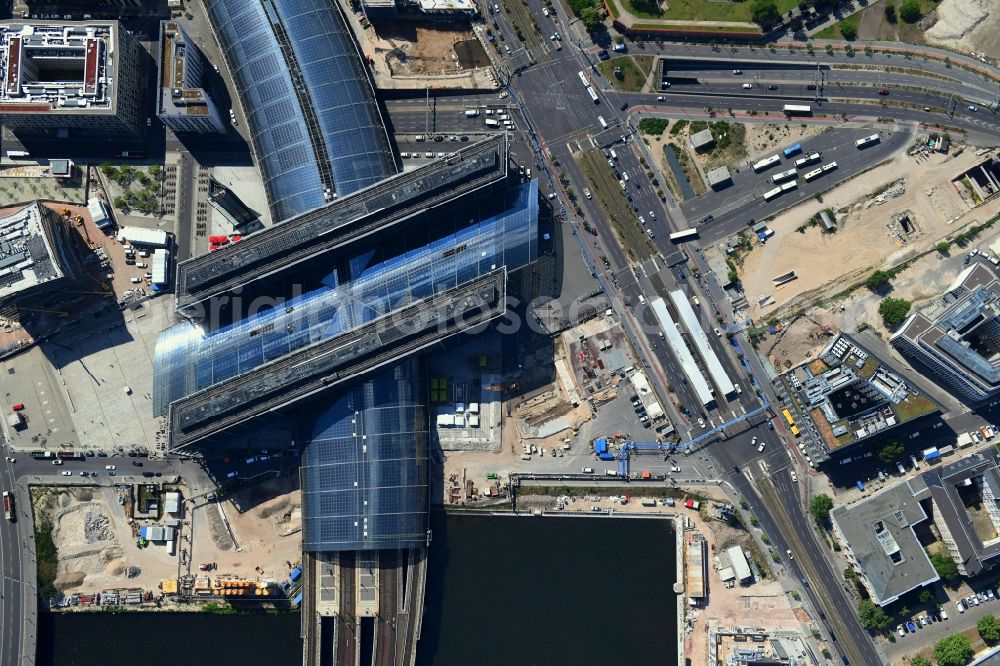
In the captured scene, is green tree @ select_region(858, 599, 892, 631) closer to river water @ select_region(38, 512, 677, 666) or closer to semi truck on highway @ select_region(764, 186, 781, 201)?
river water @ select_region(38, 512, 677, 666)

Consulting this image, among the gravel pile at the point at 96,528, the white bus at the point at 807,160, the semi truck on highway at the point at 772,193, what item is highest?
the white bus at the point at 807,160

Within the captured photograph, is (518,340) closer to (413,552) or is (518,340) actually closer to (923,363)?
(413,552)

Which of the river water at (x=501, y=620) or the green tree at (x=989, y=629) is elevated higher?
the river water at (x=501, y=620)

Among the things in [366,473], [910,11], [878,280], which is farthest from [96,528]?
[910,11]

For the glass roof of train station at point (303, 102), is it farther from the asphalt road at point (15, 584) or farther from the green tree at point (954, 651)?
the green tree at point (954, 651)

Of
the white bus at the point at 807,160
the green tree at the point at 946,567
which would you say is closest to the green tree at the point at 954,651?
the green tree at the point at 946,567
